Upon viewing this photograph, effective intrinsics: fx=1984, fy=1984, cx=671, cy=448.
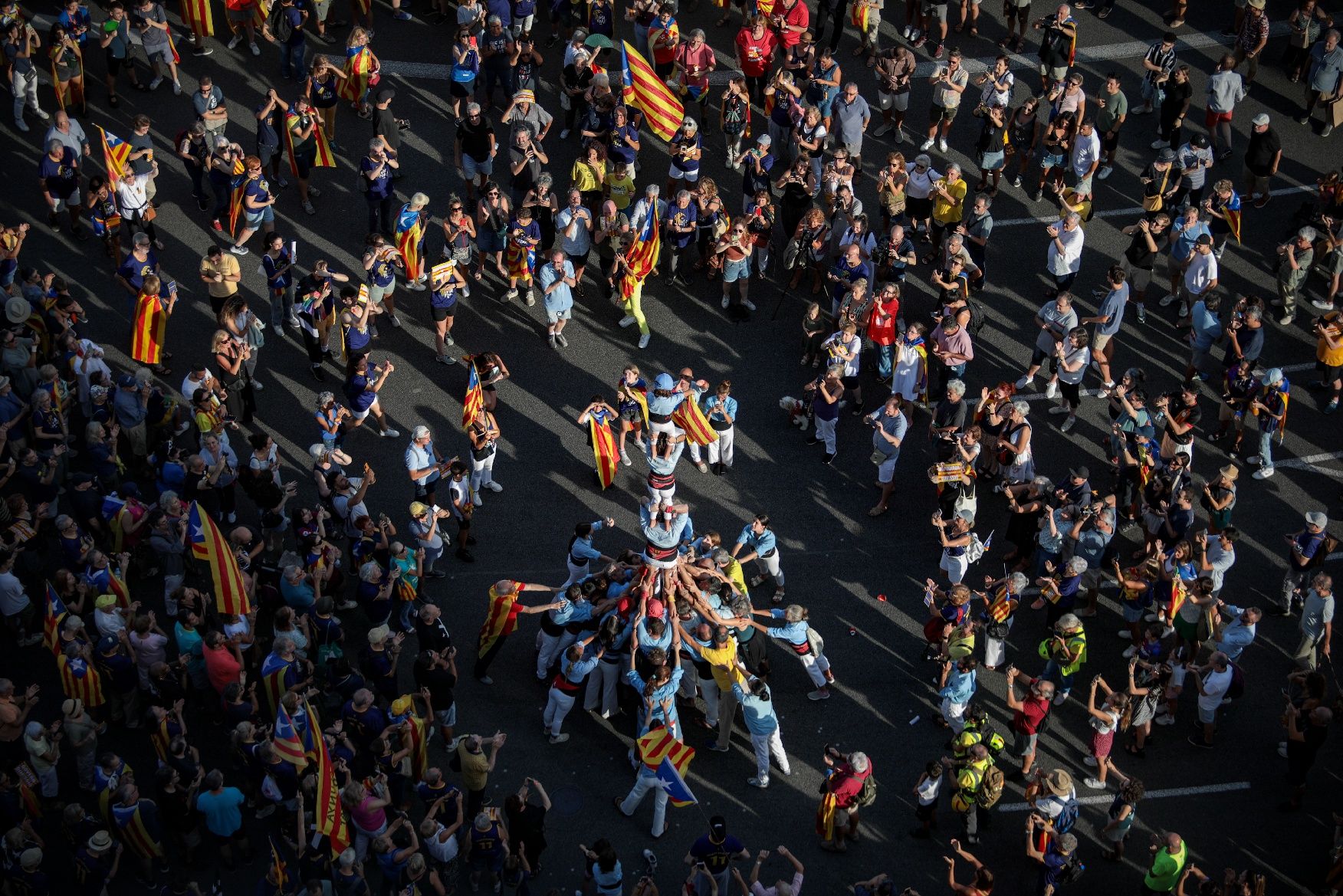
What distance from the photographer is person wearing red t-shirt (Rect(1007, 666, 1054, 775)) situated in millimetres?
21312

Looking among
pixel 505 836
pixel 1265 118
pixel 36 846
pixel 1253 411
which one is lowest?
pixel 36 846

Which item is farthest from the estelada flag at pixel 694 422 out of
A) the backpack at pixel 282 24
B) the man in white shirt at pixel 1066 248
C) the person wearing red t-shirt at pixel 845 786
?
the backpack at pixel 282 24

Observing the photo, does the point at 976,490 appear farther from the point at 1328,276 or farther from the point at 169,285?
the point at 169,285

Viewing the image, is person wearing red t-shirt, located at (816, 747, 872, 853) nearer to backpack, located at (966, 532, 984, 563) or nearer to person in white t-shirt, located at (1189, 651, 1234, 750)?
backpack, located at (966, 532, 984, 563)

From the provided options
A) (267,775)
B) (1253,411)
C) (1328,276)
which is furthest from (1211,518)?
(267,775)

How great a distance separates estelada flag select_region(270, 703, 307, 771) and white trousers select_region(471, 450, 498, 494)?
486 cm

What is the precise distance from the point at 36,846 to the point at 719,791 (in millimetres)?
7214

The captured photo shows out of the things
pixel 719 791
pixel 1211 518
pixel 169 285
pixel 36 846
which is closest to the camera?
pixel 36 846

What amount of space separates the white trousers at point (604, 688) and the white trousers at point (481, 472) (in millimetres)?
3506

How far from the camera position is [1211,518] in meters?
24.0

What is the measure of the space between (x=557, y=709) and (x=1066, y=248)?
9.66 meters

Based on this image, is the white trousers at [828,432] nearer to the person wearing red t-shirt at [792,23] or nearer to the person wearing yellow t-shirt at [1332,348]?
the person wearing yellow t-shirt at [1332,348]

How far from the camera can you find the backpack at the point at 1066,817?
67.3ft

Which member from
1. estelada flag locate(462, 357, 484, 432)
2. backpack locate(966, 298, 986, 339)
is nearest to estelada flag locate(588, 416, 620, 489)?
estelada flag locate(462, 357, 484, 432)
